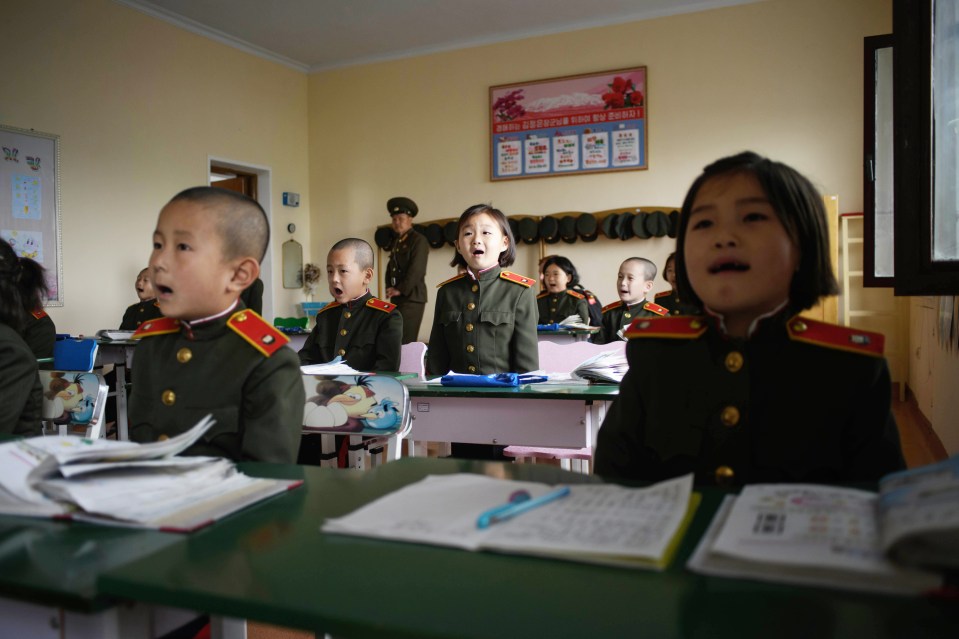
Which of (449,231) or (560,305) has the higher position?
(449,231)

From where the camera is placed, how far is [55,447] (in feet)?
3.32

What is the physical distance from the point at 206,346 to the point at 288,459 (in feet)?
0.88

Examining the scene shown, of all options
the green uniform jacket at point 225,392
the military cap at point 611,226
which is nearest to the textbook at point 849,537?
the green uniform jacket at point 225,392

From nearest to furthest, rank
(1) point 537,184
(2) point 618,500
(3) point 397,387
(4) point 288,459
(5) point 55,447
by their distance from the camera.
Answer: (2) point 618,500 → (5) point 55,447 → (4) point 288,459 → (3) point 397,387 → (1) point 537,184

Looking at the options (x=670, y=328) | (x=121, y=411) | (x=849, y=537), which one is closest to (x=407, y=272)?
(x=121, y=411)

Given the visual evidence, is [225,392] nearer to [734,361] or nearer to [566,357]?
[734,361]

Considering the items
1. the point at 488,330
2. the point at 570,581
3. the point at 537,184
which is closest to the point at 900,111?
the point at 570,581

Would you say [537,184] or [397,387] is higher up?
[537,184]

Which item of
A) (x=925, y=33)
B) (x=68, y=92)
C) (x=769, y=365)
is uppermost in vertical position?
(x=68, y=92)

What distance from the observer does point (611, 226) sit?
675 cm

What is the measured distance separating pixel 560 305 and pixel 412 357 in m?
2.96

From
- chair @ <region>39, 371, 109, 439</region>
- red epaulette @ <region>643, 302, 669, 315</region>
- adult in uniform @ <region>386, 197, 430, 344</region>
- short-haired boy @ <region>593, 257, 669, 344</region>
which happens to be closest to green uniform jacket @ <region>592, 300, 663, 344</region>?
short-haired boy @ <region>593, 257, 669, 344</region>

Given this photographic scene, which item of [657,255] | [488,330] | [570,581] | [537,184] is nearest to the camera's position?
[570,581]

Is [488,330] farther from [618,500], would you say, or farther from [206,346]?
[618,500]
